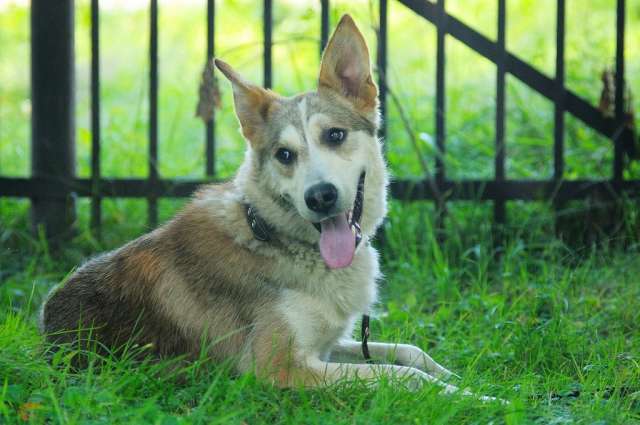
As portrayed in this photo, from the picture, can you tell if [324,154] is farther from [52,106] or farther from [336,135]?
[52,106]

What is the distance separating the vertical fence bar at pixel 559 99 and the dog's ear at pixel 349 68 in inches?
84.7

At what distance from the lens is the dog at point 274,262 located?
3230 millimetres

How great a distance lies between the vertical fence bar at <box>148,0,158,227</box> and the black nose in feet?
8.03

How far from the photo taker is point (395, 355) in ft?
11.9

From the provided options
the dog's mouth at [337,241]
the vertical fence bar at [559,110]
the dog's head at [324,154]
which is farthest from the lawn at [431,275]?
the dog's head at [324,154]

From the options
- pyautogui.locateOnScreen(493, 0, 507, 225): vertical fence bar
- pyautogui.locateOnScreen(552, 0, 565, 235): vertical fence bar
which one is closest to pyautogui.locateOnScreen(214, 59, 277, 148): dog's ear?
pyautogui.locateOnScreen(493, 0, 507, 225): vertical fence bar

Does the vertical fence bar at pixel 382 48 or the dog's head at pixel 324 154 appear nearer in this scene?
the dog's head at pixel 324 154

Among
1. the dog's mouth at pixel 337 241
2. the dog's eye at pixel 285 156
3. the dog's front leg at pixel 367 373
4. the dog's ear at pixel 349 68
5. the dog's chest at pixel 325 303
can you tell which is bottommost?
the dog's front leg at pixel 367 373

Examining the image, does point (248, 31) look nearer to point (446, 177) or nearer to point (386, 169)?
point (446, 177)

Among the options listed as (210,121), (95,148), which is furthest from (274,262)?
(95,148)

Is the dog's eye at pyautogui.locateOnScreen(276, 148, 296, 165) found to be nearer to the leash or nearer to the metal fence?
the leash

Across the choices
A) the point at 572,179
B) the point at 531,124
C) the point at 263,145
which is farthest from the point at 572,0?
the point at 263,145

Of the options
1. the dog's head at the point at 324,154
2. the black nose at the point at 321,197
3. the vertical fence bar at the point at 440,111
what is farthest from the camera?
the vertical fence bar at the point at 440,111

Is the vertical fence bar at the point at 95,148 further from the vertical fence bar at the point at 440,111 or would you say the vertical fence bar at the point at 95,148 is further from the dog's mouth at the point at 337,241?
the dog's mouth at the point at 337,241
